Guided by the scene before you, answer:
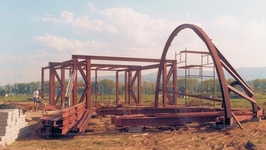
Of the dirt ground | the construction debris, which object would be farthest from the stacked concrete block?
the construction debris

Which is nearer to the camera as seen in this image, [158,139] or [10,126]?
[10,126]

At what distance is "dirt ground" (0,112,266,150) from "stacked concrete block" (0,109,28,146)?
26 cm

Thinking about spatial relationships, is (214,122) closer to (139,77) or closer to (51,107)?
(139,77)

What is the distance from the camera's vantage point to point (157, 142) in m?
9.71

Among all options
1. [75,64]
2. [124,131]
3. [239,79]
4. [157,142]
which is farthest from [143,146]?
[75,64]

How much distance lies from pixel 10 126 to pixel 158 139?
5.45 meters

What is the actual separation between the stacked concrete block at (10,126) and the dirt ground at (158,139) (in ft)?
0.85

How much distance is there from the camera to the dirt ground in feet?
29.5

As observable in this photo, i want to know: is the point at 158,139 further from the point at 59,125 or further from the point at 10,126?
the point at 10,126

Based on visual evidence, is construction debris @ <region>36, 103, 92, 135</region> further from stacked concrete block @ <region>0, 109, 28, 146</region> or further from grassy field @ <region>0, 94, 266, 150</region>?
stacked concrete block @ <region>0, 109, 28, 146</region>

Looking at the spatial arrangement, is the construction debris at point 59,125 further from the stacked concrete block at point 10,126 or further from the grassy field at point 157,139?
the stacked concrete block at point 10,126

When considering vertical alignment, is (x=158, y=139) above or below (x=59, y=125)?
below

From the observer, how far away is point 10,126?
9.88 m

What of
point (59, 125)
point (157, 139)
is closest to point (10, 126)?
point (59, 125)
